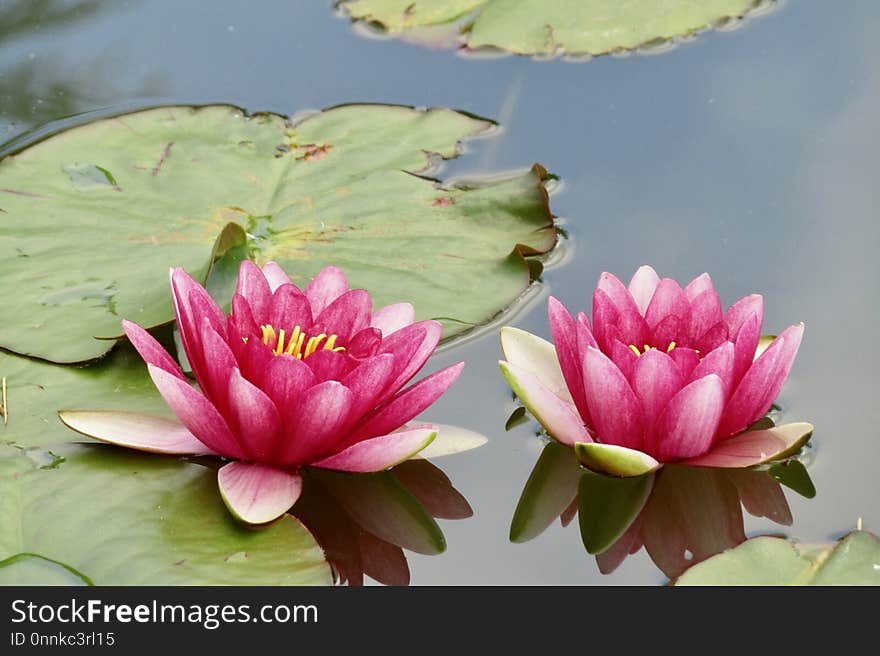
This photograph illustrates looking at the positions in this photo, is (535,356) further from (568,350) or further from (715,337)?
(715,337)

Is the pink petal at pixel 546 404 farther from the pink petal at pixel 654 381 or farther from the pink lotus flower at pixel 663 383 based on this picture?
the pink petal at pixel 654 381

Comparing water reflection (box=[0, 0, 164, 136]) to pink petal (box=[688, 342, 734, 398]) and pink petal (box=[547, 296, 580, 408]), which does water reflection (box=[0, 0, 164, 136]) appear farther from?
pink petal (box=[688, 342, 734, 398])

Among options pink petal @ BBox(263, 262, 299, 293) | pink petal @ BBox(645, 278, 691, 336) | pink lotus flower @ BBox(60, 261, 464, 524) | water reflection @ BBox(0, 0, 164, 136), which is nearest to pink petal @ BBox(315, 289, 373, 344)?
pink lotus flower @ BBox(60, 261, 464, 524)

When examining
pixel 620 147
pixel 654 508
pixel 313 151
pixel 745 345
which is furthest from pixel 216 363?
pixel 620 147

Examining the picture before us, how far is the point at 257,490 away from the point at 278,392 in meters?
0.18

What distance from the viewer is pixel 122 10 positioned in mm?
3650

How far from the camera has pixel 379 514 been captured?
2.02m

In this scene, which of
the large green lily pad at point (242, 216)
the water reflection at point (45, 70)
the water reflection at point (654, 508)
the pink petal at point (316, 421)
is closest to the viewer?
the pink petal at point (316, 421)

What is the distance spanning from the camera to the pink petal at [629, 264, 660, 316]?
224cm

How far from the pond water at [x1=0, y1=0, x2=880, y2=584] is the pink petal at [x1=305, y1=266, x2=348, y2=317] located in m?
0.28

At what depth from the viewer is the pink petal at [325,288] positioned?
7.18 feet

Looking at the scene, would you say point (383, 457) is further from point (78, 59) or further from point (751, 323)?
point (78, 59)

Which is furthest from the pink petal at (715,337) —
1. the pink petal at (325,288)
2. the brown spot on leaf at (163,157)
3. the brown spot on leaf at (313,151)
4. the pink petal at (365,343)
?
the brown spot on leaf at (163,157)

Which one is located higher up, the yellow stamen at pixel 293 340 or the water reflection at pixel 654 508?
the yellow stamen at pixel 293 340
